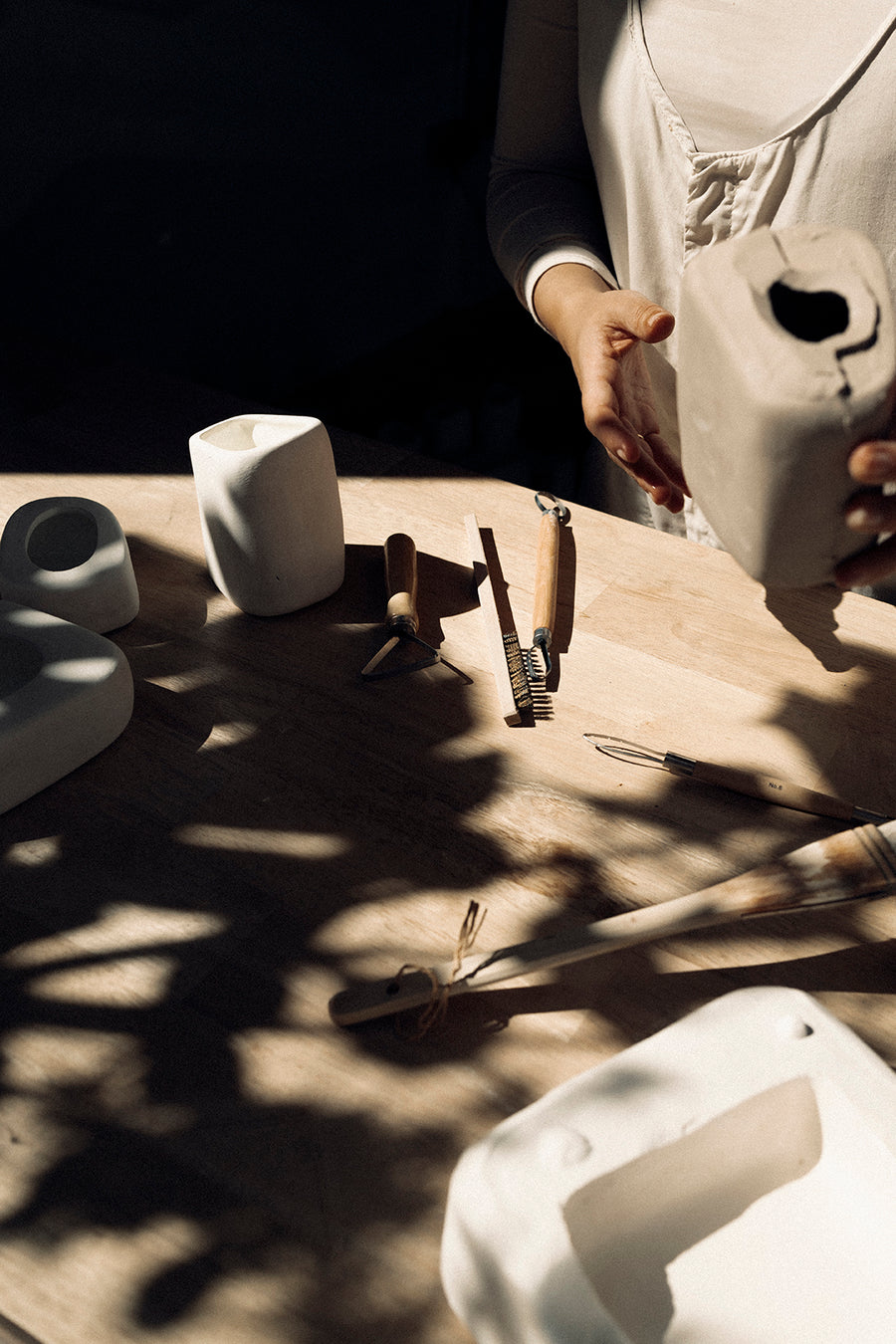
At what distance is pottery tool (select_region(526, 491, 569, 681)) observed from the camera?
0.98 meters

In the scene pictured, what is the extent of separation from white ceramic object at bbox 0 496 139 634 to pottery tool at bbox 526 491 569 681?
0.41m

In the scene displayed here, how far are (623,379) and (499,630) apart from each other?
276mm

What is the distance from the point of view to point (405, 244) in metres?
2.73

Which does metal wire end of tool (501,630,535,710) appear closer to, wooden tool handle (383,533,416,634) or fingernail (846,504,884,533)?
wooden tool handle (383,533,416,634)

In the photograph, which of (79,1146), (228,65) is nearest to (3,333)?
(228,65)

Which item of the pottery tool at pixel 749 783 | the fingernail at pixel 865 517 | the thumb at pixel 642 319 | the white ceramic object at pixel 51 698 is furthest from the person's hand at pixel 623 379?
the white ceramic object at pixel 51 698

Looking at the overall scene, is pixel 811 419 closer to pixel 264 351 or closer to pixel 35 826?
pixel 35 826

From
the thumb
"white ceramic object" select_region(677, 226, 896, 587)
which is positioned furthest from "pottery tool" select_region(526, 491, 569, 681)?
"white ceramic object" select_region(677, 226, 896, 587)

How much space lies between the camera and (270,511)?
3.24 ft

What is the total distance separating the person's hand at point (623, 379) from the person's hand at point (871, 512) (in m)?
0.32

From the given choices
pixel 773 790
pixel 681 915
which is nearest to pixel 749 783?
pixel 773 790

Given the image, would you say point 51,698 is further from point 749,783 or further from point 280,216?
point 280,216

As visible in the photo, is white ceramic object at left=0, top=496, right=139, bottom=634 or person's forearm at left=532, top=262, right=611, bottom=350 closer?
white ceramic object at left=0, top=496, right=139, bottom=634

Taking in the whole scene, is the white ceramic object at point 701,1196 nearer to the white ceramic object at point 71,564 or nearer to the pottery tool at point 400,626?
the pottery tool at point 400,626
